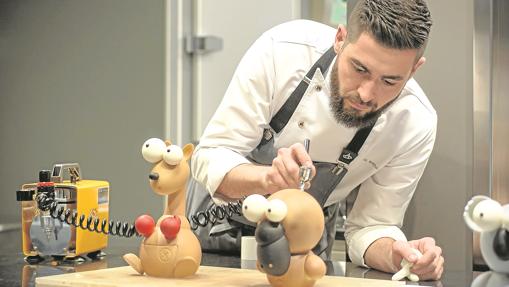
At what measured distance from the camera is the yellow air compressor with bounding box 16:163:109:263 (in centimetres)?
144

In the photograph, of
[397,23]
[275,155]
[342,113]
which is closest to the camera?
[397,23]

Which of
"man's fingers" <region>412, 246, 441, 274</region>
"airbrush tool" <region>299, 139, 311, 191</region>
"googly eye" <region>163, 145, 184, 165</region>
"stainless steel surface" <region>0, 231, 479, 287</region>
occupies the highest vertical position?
"googly eye" <region>163, 145, 184, 165</region>

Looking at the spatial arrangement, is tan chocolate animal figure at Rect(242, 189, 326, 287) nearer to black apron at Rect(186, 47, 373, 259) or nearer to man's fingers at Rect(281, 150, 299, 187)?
man's fingers at Rect(281, 150, 299, 187)

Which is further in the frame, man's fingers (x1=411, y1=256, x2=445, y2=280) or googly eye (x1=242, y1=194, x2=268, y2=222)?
man's fingers (x1=411, y1=256, x2=445, y2=280)

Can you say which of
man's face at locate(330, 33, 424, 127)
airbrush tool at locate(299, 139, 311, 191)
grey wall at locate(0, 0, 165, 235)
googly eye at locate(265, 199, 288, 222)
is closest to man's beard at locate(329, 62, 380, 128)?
man's face at locate(330, 33, 424, 127)

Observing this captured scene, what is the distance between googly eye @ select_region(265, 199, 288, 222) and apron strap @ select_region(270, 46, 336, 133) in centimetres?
56

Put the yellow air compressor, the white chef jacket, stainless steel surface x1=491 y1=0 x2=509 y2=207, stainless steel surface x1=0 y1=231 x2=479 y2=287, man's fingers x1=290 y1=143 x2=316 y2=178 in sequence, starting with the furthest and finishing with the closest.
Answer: stainless steel surface x1=491 y1=0 x2=509 y2=207 → the white chef jacket → the yellow air compressor → stainless steel surface x1=0 y1=231 x2=479 y2=287 → man's fingers x1=290 y1=143 x2=316 y2=178

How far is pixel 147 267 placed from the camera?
1.25 metres

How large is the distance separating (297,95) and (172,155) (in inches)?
16.7

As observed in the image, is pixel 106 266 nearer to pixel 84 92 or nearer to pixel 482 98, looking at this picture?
pixel 482 98

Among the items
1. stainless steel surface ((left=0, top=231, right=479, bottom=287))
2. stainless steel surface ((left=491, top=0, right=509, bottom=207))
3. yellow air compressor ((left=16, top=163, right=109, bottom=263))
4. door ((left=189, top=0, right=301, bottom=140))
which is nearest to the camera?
stainless steel surface ((left=0, top=231, right=479, bottom=287))

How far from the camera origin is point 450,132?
178 centimetres

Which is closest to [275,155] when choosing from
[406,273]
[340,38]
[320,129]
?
[320,129]

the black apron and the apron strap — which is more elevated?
the apron strap
